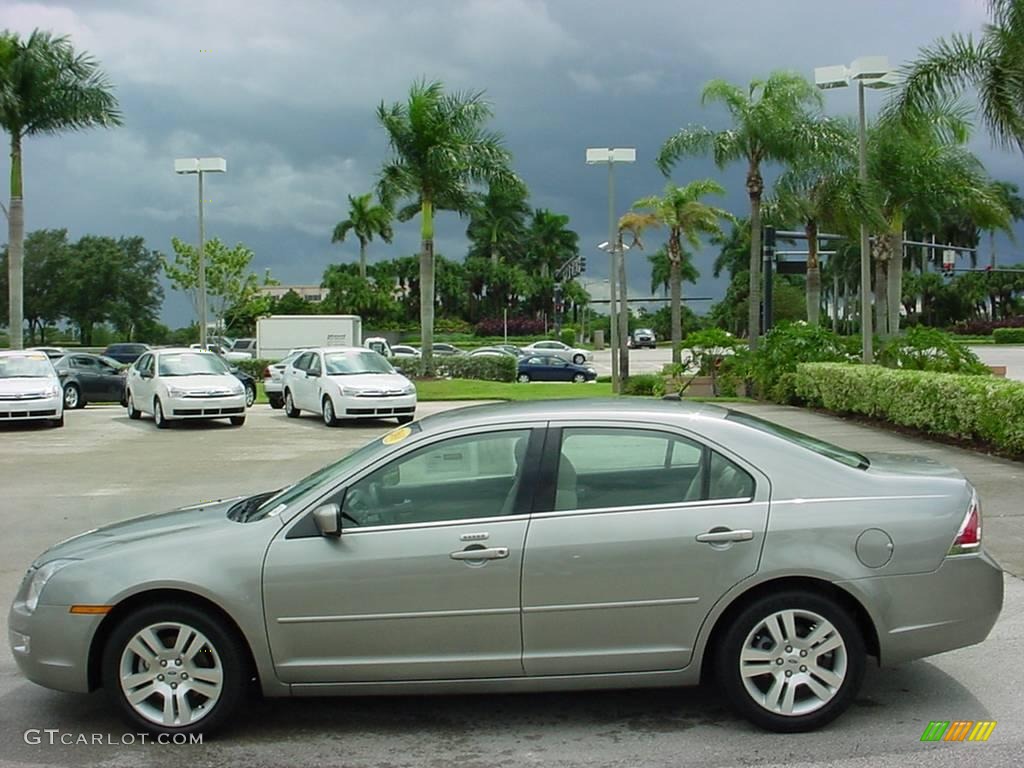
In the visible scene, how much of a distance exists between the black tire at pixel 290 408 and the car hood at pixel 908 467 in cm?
1883

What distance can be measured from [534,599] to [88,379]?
27143 mm

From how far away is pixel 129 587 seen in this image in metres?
4.90

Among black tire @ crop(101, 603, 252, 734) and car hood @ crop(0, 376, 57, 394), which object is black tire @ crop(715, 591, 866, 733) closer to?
black tire @ crop(101, 603, 252, 734)

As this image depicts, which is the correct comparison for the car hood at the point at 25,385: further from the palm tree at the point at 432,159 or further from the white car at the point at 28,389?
the palm tree at the point at 432,159

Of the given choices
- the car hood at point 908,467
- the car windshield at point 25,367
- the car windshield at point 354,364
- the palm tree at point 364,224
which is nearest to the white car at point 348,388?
the car windshield at point 354,364

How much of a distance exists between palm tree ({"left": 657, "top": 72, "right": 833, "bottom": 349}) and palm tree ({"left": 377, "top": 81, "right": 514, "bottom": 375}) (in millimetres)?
7481

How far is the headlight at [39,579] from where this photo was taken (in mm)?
5074

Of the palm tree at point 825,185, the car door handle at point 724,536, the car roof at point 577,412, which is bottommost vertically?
the car door handle at point 724,536

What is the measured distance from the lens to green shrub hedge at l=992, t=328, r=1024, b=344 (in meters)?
76.6

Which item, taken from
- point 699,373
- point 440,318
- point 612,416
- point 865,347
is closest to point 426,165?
point 699,373

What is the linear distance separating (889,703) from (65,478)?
1171 centimetres

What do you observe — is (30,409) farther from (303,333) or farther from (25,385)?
(303,333)

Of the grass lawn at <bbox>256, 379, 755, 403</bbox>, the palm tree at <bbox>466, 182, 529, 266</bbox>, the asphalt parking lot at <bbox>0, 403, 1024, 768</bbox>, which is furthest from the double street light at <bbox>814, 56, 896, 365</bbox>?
the palm tree at <bbox>466, 182, 529, 266</bbox>

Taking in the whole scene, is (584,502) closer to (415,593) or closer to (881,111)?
(415,593)
